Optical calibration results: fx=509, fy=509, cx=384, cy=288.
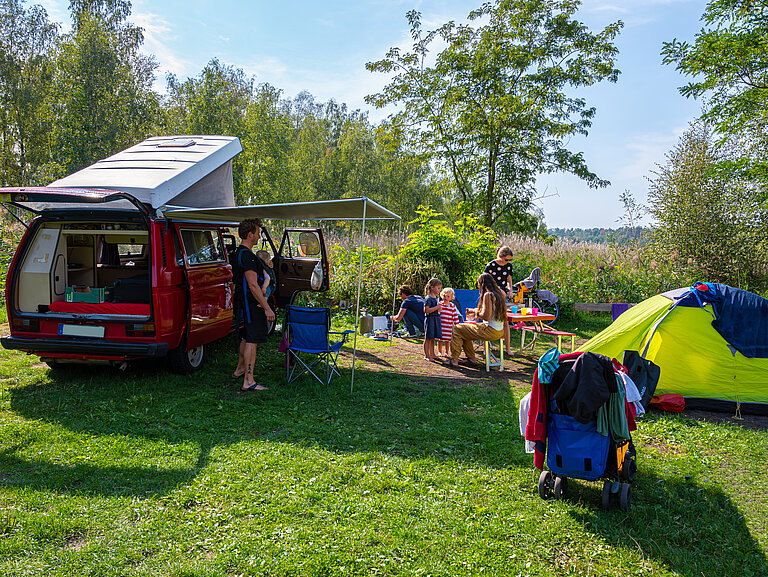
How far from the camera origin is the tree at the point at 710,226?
41.9 ft

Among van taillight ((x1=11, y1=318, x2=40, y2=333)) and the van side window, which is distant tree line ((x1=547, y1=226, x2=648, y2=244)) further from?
van taillight ((x1=11, y1=318, x2=40, y2=333))

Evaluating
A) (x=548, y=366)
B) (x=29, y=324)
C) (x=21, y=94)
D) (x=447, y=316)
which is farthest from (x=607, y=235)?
(x=21, y=94)

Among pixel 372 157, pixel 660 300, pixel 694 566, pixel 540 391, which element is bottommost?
pixel 694 566

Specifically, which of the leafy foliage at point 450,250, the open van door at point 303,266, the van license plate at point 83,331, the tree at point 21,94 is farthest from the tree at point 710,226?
the tree at point 21,94

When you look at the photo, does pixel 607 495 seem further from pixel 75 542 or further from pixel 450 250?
pixel 450 250

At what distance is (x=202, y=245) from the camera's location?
645 cm

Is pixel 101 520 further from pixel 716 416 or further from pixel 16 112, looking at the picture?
pixel 16 112

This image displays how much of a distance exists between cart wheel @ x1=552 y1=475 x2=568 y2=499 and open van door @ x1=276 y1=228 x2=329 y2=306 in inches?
225

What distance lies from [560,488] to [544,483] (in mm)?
114

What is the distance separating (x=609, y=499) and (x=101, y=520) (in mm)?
3236

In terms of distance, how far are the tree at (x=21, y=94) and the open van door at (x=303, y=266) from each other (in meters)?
22.5

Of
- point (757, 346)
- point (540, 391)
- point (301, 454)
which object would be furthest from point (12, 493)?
point (757, 346)

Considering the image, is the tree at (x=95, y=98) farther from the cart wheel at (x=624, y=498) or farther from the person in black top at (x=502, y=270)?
the cart wheel at (x=624, y=498)

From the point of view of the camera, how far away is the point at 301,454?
4.12 m
